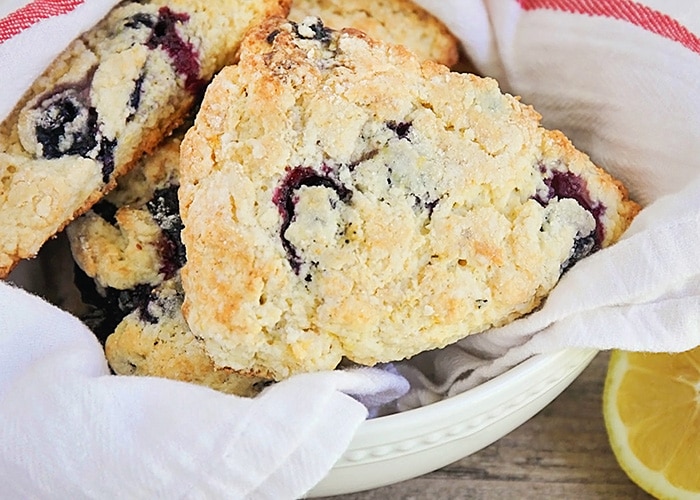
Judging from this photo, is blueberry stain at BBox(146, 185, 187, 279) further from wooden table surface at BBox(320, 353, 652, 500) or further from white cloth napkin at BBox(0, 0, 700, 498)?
wooden table surface at BBox(320, 353, 652, 500)

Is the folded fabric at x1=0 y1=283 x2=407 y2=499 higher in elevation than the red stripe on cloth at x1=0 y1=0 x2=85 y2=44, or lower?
lower

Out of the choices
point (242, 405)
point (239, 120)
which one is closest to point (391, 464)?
point (242, 405)

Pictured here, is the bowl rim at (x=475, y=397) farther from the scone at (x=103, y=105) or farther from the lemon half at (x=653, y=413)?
the scone at (x=103, y=105)

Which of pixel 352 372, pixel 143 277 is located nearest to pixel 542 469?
pixel 352 372

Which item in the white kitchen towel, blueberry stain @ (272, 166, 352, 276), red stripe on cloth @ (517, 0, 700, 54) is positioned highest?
blueberry stain @ (272, 166, 352, 276)

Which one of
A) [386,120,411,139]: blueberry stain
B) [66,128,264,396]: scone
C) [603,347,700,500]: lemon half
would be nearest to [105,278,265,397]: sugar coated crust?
[66,128,264,396]: scone

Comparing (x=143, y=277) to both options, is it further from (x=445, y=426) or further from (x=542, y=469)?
(x=542, y=469)

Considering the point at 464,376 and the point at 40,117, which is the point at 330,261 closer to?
the point at 464,376
